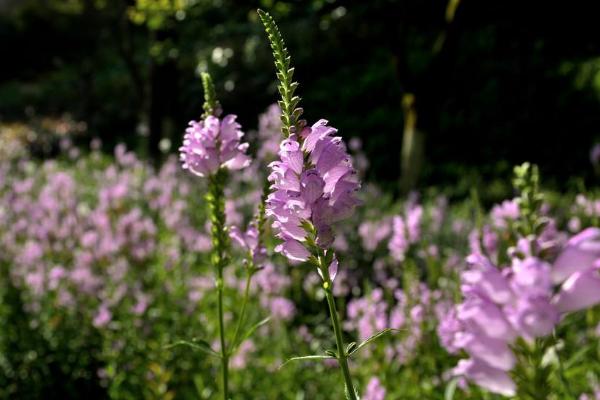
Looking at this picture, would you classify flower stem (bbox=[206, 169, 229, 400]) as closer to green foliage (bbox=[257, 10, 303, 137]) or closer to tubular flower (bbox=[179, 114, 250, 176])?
tubular flower (bbox=[179, 114, 250, 176])

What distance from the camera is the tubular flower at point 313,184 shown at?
1.20m

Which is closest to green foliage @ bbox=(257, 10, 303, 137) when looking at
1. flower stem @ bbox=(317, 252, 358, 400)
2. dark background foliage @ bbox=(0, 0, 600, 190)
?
flower stem @ bbox=(317, 252, 358, 400)

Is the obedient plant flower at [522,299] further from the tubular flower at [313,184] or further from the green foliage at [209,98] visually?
the green foliage at [209,98]

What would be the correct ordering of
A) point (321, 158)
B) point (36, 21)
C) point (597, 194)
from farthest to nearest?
point (36, 21) < point (597, 194) < point (321, 158)

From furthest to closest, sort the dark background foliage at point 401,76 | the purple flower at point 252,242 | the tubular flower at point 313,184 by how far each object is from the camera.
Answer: the dark background foliage at point 401,76
the purple flower at point 252,242
the tubular flower at point 313,184

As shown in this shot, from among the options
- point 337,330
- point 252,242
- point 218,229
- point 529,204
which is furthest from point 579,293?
point 252,242

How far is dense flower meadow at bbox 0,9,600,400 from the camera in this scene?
0.86m

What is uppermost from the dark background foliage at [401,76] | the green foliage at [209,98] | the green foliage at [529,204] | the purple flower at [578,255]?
the dark background foliage at [401,76]

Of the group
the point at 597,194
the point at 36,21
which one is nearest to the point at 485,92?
Answer: the point at 597,194

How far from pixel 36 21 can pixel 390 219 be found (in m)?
28.3

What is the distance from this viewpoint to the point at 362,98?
1400cm

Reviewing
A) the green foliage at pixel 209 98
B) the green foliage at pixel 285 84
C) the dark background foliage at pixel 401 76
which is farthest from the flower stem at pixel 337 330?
the dark background foliage at pixel 401 76

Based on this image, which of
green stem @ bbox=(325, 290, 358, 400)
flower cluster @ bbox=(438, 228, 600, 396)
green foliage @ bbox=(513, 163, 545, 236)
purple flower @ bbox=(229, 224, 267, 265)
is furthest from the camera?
purple flower @ bbox=(229, 224, 267, 265)

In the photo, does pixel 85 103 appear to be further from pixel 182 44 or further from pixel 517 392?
pixel 517 392
